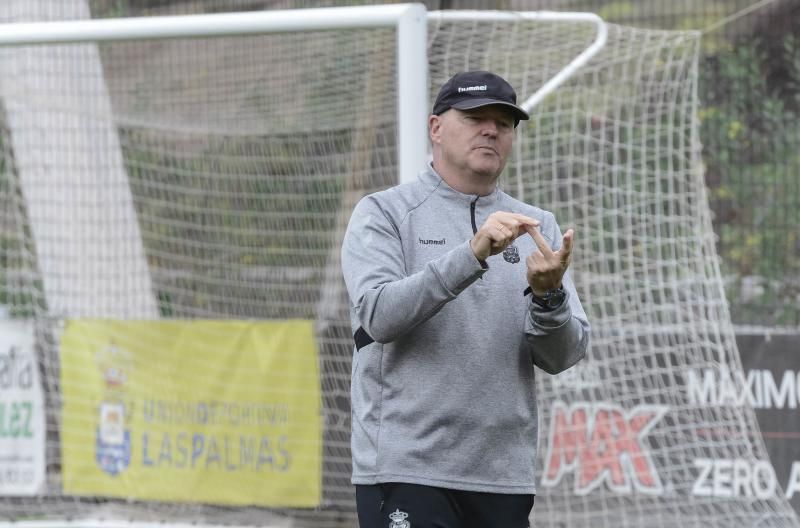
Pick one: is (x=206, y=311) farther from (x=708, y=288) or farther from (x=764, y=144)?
(x=764, y=144)

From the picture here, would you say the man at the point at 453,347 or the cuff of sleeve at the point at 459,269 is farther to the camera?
the man at the point at 453,347

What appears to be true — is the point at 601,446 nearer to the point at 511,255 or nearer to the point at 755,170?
the point at 755,170

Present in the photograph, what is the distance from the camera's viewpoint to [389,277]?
113 inches

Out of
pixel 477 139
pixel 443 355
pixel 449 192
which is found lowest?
pixel 443 355

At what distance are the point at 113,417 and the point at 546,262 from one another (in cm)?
457

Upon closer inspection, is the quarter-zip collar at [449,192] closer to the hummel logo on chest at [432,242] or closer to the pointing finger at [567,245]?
the hummel logo on chest at [432,242]

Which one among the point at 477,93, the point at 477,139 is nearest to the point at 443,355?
the point at 477,139

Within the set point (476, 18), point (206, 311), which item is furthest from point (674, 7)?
point (206, 311)

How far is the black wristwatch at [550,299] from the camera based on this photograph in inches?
112

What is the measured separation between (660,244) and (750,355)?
1208 millimetres

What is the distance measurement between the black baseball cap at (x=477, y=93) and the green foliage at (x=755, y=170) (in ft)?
16.9

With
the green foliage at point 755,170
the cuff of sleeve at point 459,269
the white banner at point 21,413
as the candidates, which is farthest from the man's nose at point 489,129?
the green foliage at point 755,170

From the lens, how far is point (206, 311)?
697cm

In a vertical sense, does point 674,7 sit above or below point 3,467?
above
